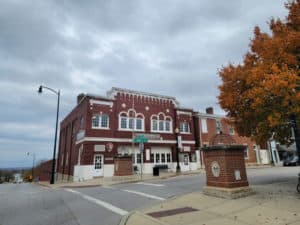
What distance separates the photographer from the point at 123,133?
2533 cm

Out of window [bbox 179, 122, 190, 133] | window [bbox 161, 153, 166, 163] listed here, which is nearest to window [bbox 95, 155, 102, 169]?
window [bbox 161, 153, 166, 163]

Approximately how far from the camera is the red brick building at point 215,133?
3200cm

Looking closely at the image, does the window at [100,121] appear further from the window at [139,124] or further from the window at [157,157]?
the window at [157,157]

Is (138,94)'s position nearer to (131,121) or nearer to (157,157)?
(131,121)

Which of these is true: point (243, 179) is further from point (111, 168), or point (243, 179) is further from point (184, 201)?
point (111, 168)

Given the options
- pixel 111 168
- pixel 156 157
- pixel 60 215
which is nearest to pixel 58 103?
pixel 111 168

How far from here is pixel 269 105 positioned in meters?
7.70

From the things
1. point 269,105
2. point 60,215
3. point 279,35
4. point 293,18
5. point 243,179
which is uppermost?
point 293,18

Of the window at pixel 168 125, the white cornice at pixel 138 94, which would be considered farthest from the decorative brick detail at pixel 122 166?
the window at pixel 168 125

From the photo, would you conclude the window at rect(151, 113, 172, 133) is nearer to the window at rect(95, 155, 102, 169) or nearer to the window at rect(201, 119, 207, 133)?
the window at rect(201, 119, 207, 133)

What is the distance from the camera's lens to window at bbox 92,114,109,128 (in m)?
23.8

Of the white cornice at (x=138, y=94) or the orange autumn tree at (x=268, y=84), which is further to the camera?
the white cornice at (x=138, y=94)

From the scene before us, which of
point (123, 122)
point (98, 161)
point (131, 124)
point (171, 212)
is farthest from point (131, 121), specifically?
point (171, 212)

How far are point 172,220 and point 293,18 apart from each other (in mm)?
8675
